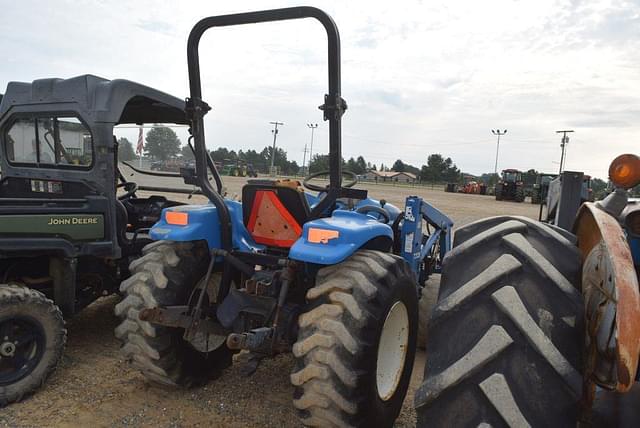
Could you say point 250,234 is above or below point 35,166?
below

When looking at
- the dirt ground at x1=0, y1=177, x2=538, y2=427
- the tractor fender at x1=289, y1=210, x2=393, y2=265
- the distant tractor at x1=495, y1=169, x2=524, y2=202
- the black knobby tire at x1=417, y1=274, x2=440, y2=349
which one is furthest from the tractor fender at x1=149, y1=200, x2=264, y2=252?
the distant tractor at x1=495, y1=169, x2=524, y2=202

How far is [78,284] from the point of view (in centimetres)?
477

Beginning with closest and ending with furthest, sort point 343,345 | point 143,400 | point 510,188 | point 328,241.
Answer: point 343,345 → point 328,241 → point 143,400 → point 510,188

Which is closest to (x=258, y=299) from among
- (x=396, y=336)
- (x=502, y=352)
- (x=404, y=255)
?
(x=396, y=336)

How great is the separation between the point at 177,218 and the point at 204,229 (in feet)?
0.71

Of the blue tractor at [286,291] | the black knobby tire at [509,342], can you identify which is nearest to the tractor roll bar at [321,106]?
the blue tractor at [286,291]

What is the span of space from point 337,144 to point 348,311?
1146 millimetres

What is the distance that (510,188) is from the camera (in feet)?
121

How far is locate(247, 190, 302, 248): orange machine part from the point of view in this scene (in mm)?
3566

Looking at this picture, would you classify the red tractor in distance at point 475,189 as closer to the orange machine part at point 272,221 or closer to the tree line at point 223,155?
the tree line at point 223,155

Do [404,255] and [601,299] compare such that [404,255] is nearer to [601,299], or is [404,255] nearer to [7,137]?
[601,299]

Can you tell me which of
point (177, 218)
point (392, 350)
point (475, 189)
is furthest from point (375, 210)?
point (475, 189)

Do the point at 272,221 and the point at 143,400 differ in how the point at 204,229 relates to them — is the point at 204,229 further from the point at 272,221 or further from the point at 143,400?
the point at 143,400

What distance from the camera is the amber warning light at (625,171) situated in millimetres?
1740
